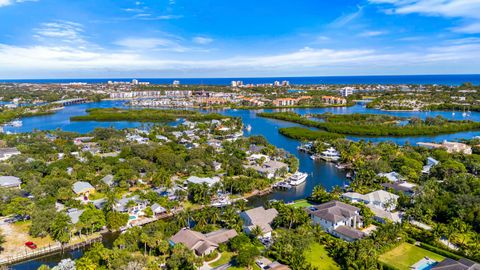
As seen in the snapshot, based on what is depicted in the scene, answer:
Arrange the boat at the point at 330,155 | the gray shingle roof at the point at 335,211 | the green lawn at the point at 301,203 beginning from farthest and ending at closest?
the boat at the point at 330,155 → the green lawn at the point at 301,203 → the gray shingle roof at the point at 335,211

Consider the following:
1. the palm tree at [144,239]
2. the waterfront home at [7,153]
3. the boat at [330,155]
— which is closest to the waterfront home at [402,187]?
the boat at [330,155]

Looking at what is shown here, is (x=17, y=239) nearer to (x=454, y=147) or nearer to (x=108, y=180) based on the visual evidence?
(x=108, y=180)

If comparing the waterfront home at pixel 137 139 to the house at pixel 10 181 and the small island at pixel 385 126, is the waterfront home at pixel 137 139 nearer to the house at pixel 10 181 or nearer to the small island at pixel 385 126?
the house at pixel 10 181

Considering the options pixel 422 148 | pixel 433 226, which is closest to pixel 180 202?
pixel 433 226

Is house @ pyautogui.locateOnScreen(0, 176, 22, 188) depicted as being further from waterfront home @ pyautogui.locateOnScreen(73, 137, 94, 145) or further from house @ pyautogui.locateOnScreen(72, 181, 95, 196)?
waterfront home @ pyautogui.locateOnScreen(73, 137, 94, 145)

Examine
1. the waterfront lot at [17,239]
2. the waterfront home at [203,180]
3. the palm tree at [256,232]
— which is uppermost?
the waterfront home at [203,180]

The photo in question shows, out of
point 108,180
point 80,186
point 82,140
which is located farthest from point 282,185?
point 82,140

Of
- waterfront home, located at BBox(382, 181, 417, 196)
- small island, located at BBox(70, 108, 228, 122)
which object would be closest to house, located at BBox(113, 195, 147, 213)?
waterfront home, located at BBox(382, 181, 417, 196)
